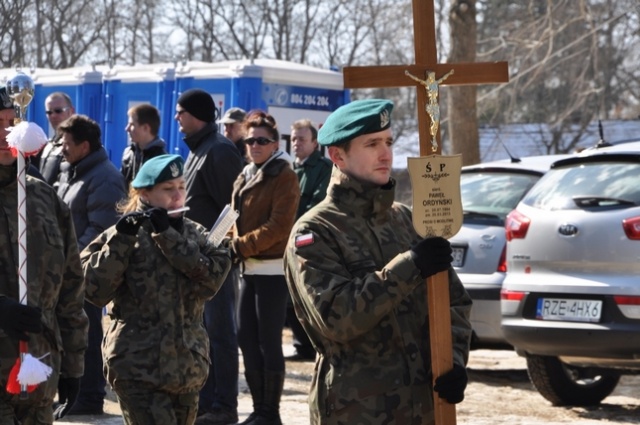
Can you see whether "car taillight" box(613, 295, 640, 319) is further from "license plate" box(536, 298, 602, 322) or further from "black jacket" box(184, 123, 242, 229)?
"black jacket" box(184, 123, 242, 229)

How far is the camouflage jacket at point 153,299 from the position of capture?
20.9 feet

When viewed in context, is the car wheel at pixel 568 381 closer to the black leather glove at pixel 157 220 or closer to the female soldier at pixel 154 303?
the female soldier at pixel 154 303

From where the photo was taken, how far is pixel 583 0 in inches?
809

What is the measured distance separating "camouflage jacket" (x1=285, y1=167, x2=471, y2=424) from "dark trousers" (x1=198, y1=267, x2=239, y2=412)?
4099mm

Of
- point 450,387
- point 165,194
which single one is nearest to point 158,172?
point 165,194

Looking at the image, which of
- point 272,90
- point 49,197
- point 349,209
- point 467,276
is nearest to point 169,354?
point 49,197

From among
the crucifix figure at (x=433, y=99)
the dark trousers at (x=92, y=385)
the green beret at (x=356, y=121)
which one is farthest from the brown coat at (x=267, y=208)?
the crucifix figure at (x=433, y=99)

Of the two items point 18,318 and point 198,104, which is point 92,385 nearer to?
point 198,104

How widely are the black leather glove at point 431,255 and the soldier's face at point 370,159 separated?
0.33m

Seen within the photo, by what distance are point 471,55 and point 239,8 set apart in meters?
20.0

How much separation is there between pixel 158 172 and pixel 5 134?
158 cm

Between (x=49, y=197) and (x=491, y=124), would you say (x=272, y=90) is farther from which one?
(x=491, y=124)

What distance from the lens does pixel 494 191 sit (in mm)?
10930

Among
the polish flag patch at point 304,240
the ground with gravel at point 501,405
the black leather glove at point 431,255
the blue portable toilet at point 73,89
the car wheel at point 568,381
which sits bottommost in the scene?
the ground with gravel at point 501,405
